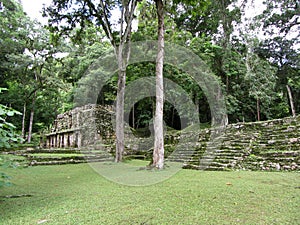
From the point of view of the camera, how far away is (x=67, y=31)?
9922 mm

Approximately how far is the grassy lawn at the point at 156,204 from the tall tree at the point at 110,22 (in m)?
5.00

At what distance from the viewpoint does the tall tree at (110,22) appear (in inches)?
336

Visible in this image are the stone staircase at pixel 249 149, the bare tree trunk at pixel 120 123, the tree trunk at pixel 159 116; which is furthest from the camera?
the bare tree trunk at pixel 120 123

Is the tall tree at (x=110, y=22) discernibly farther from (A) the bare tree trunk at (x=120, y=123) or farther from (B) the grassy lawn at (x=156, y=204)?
(B) the grassy lawn at (x=156, y=204)

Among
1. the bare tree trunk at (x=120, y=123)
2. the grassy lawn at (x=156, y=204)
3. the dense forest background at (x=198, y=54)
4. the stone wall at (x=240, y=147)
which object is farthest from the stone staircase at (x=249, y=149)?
the dense forest background at (x=198, y=54)

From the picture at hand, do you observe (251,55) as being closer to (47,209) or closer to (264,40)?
(264,40)

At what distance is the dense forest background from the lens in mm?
12227

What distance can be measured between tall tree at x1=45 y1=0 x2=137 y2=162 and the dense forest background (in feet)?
0.66

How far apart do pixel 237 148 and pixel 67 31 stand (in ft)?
27.8

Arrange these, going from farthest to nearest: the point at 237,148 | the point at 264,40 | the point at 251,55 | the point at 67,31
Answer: the point at 251,55, the point at 264,40, the point at 67,31, the point at 237,148

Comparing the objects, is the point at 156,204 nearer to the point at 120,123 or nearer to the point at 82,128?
the point at 120,123

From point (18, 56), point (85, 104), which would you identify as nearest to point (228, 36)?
point (85, 104)

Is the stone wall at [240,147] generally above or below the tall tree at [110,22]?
below

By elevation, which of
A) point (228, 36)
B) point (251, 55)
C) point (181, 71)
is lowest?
point (181, 71)
